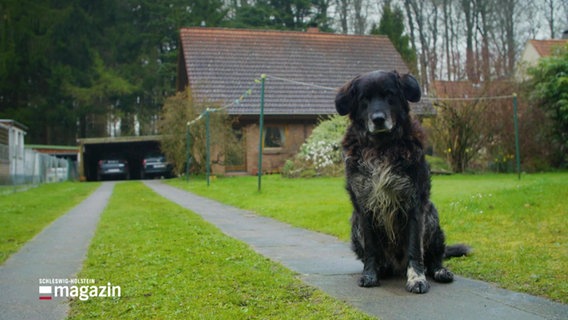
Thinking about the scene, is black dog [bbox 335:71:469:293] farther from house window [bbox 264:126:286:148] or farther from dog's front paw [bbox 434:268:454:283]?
house window [bbox 264:126:286:148]

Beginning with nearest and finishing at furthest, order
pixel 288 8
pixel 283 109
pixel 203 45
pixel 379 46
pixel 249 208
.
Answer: pixel 249 208 < pixel 283 109 < pixel 203 45 < pixel 379 46 < pixel 288 8

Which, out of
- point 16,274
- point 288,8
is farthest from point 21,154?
point 288,8

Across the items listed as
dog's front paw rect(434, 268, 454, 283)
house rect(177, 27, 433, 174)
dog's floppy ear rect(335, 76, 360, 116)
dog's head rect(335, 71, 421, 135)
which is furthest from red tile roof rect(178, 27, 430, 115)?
dog's front paw rect(434, 268, 454, 283)

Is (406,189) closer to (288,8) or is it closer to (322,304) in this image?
(322,304)

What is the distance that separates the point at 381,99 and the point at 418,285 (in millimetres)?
1428

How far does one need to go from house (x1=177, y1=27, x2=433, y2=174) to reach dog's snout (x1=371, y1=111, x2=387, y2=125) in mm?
20209

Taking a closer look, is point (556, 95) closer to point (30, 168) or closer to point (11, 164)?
point (11, 164)

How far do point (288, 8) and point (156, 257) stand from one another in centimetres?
4620

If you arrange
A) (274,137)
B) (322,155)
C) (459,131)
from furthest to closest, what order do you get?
(274,137) → (322,155) → (459,131)

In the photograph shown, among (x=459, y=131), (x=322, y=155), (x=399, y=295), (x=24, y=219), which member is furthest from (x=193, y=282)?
(x=459, y=131)

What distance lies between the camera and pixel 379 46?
3472 centimetres

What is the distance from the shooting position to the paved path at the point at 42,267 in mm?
3963

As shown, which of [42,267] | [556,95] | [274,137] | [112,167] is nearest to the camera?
[42,267]

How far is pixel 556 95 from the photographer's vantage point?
2291 centimetres
